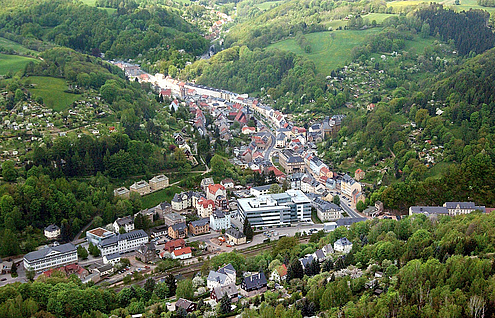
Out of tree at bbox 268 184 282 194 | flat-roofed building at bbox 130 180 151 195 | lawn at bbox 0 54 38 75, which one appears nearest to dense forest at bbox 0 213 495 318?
tree at bbox 268 184 282 194

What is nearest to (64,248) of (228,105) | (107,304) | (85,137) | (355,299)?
(107,304)

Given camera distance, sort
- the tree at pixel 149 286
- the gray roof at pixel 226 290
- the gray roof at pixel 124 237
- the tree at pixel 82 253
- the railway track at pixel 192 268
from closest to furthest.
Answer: the gray roof at pixel 226 290 < the tree at pixel 149 286 < the railway track at pixel 192 268 < the tree at pixel 82 253 < the gray roof at pixel 124 237

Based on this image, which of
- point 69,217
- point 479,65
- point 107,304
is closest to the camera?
point 107,304

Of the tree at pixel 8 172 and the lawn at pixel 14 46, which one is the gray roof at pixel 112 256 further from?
the lawn at pixel 14 46

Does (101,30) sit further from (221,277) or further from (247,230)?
(221,277)

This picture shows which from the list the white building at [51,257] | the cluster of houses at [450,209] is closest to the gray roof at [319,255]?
the cluster of houses at [450,209]

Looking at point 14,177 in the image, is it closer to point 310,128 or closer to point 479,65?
point 310,128

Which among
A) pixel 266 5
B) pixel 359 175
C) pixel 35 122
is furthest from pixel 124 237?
pixel 266 5
